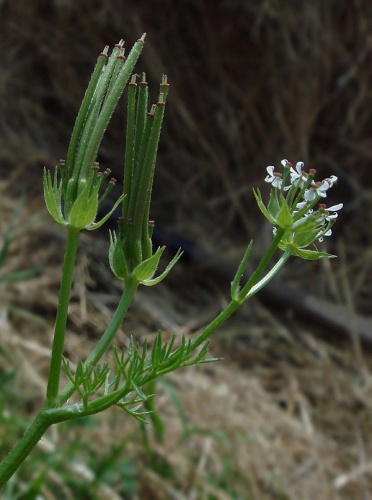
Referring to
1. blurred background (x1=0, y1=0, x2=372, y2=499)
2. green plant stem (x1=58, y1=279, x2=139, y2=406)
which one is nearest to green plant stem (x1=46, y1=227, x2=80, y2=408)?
green plant stem (x1=58, y1=279, x2=139, y2=406)

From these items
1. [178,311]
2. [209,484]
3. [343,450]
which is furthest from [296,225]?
[178,311]

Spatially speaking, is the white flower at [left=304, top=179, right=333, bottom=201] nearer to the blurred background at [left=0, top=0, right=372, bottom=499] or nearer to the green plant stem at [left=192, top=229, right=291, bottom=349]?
the green plant stem at [left=192, top=229, right=291, bottom=349]

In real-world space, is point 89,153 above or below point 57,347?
above

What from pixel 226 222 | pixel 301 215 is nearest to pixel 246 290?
pixel 301 215

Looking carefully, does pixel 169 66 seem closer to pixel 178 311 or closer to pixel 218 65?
pixel 218 65

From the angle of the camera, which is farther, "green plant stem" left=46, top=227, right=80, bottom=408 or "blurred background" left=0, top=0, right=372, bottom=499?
"blurred background" left=0, top=0, right=372, bottom=499

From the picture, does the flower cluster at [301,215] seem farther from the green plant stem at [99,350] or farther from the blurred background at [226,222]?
the blurred background at [226,222]

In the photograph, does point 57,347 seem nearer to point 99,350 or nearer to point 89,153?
point 99,350

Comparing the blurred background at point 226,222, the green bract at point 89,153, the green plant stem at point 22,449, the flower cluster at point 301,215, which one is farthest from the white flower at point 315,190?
the blurred background at point 226,222
